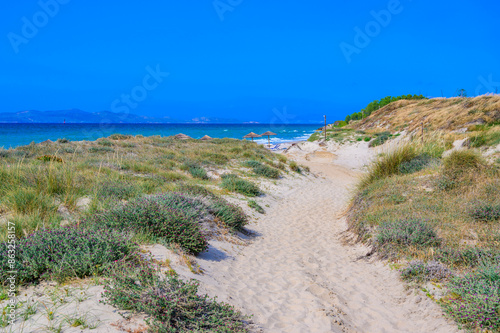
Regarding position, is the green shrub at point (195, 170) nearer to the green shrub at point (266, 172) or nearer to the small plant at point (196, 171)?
the small plant at point (196, 171)

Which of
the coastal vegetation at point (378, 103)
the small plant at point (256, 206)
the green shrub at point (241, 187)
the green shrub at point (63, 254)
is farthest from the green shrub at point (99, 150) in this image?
the coastal vegetation at point (378, 103)

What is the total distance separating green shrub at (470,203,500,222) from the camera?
5.20 metres

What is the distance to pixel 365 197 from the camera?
8133 mm

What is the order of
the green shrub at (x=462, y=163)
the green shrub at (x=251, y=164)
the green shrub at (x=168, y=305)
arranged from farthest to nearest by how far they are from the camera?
1. the green shrub at (x=251, y=164)
2. the green shrub at (x=462, y=163)
3. the green shrub at (x=168, y=305)

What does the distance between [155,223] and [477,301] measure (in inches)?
172

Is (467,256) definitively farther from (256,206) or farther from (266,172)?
(266,172)

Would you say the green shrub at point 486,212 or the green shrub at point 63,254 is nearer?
the green shrub at point 63,254

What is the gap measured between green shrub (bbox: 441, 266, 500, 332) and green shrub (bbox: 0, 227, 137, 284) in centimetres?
373

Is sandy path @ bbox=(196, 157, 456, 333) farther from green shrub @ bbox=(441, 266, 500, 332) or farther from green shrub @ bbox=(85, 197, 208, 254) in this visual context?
green shrub @ bbox=(85, 197, 208, 254)

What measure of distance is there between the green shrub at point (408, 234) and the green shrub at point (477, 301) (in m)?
1.21

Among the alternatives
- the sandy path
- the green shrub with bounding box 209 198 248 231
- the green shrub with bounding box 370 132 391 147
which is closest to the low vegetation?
the sandy path

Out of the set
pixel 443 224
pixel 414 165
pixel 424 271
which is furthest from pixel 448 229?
pixel 414 165

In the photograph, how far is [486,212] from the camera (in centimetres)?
527

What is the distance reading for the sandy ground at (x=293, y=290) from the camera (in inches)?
113
